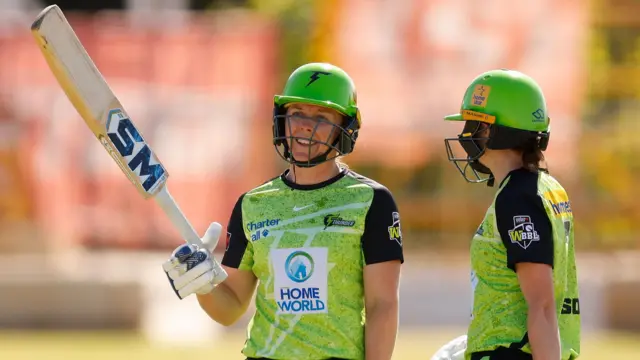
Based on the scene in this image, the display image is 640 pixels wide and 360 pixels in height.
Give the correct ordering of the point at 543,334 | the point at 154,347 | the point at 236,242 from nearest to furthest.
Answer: the point at 543,334, the point at 236,242, the point at 154,347

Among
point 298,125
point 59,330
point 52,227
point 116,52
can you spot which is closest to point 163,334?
point 59,330

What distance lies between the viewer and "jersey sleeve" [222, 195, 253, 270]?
188 inches

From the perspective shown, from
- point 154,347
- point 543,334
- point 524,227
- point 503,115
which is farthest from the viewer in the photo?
point 154,347

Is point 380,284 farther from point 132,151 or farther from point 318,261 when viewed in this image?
point 132,151

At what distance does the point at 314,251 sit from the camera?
15.0ft

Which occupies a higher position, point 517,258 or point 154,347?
point 517,258

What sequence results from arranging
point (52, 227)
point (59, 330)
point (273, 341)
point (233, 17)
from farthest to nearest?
point (233, 17), point (52, 227), point (59, 330), point (273, 341)

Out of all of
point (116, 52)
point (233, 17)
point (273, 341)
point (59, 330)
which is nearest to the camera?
point (273, 341)

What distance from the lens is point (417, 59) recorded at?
17.9 metres

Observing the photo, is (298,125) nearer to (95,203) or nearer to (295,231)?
(295,231)

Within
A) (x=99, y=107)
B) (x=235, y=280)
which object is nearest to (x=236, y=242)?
(x=235, y=280)

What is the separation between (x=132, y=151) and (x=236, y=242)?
530 mm

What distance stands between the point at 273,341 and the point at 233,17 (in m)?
17.9

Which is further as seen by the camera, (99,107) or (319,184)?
(319,184)
